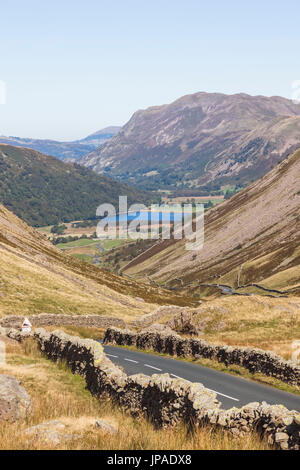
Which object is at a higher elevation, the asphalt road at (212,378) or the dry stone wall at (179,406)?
the dry stone wall at (179,406)

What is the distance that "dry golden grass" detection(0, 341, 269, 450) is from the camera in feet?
35.9

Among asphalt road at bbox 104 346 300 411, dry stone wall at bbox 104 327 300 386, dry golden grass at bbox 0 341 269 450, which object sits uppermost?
dry golden grass at bbox 0 341 269 450

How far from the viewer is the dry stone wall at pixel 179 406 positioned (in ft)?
38.9

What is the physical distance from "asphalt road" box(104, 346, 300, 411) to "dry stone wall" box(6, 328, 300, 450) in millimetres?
5962

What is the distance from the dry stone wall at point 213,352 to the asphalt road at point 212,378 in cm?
142

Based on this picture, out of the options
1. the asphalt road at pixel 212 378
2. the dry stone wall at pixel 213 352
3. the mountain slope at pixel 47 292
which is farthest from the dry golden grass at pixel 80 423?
the mountain slope at pixel 47 292

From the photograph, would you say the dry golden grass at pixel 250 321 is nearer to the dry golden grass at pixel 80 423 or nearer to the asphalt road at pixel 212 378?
the asphalt road at pixel 212 378

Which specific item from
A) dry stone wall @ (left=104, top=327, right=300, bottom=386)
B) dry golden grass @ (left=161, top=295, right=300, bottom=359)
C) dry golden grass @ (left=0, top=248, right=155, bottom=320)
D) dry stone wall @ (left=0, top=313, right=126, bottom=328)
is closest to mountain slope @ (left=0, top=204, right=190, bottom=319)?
dry golden grass @ (left=0, top=248, right=155, bottom=320)

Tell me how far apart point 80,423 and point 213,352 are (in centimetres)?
2191

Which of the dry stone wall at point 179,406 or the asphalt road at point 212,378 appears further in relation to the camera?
the asphalt road at point 212,378

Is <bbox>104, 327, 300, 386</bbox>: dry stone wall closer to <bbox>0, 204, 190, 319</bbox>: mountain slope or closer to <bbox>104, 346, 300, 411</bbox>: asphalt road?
<bbox>104, 346, 300, 411</bbox>: asphalt road

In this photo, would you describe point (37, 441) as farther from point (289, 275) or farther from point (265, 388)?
point (289, 275)

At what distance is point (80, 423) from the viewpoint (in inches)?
532
